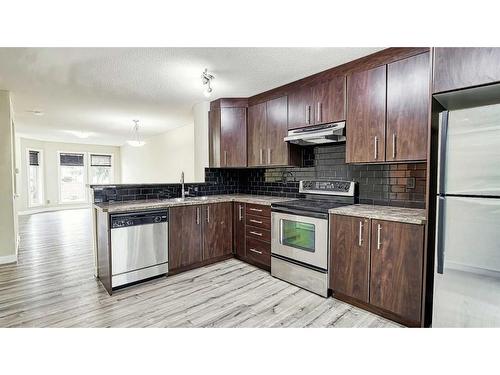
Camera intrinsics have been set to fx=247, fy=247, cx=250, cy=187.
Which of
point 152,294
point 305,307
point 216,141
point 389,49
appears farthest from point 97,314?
point 389,49

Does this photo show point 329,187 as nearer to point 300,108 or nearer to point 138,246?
point 300,108

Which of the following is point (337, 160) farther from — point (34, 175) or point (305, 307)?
point (34, 175)

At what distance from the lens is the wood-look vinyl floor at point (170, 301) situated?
2066mm

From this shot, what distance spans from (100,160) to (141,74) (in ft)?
26.9

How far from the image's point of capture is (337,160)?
3.01 meters

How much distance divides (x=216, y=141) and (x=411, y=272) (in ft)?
9.63

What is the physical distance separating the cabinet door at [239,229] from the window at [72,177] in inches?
325

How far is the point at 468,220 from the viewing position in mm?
1558

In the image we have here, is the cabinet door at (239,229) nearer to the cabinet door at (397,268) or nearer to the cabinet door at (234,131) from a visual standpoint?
the cabinet door at (234,131)

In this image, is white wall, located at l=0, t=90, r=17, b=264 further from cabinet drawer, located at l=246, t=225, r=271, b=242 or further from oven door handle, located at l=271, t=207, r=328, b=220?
oven door handle, located at l=271, t=207, r=328, b=220

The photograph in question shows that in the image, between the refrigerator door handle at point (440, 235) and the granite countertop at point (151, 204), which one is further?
the granite countertop at point (151, 204)

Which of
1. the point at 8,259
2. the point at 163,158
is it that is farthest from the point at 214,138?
the point at 163,158

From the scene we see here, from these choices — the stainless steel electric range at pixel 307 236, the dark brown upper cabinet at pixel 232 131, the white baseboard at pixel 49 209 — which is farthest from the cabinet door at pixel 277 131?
the white baseboard at pixel 49 209
